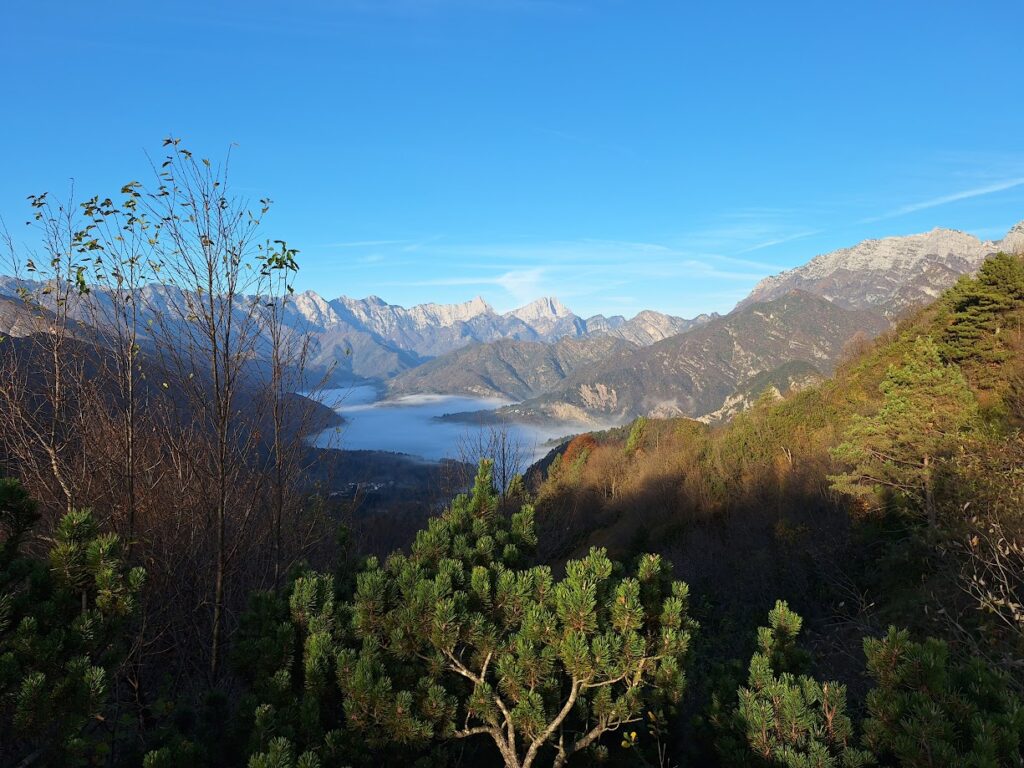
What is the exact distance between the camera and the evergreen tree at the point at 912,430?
63.9 feet

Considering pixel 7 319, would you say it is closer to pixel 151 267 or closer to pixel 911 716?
pixel 151 267

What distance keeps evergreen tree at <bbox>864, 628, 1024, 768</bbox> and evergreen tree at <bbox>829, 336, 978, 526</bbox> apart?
17524 millimetres

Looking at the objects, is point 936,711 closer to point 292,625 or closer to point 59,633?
point 292,625

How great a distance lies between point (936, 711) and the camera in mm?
3713

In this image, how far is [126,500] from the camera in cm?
719

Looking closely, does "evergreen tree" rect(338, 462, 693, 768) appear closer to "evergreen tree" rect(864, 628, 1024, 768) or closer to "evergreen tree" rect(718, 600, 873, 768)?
"evergreen tree" rect(718, 600, 873, 768)

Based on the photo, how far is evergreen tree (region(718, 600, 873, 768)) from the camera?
414cm

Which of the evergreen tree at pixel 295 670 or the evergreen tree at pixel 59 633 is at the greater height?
the evergreen tree at pixel 59 633

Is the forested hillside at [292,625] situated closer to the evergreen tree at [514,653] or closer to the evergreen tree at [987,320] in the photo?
the evergreen tree at [514,653]

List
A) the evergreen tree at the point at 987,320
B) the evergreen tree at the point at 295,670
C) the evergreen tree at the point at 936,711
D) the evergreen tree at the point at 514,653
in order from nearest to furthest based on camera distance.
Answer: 1. the evergreen tree at the point at 936,711
2. the evergreen tree at the point at 295,670
3. the evergreen tree at the point at 514,653
4. the evergreen tree at the point at 987,320

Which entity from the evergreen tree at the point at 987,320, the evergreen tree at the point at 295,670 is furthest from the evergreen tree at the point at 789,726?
the evergreen tree at the point at 987,320

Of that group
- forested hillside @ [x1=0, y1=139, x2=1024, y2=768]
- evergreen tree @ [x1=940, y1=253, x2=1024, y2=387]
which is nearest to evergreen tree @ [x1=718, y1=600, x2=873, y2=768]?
forested hillside @ [x1=0, y1=139, x2=1024, y2=768]

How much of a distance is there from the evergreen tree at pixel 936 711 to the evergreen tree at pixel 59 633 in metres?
5.34

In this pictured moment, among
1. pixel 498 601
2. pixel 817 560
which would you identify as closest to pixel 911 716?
pixel 498 601
